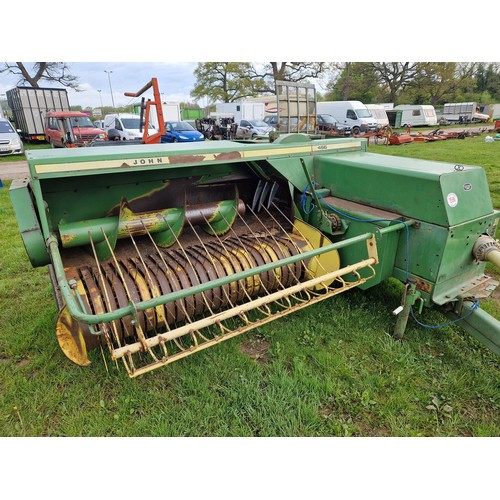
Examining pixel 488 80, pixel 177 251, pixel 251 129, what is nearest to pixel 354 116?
pixel 251 129

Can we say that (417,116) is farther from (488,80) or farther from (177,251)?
(177,251)

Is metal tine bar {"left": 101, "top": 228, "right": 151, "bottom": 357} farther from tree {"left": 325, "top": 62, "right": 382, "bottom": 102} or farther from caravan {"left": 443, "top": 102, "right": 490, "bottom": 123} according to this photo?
tree {"left": 325, "top": 62, "right": 382, "bottom": 102}

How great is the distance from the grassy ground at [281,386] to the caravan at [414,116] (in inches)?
1249

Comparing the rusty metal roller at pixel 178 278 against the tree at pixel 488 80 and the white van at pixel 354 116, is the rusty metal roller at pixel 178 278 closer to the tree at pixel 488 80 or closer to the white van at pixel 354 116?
the white van at pixel 354 116

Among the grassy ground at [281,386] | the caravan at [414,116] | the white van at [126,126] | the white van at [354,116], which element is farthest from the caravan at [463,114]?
the grassy ground at [281,386]

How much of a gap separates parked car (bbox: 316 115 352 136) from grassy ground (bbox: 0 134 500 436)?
18404mm

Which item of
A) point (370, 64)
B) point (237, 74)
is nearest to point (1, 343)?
point (237, 74)

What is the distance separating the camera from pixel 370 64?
3938 cm

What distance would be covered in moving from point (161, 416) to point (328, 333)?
1435 millimetres

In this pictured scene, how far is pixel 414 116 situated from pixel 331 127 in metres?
14.3

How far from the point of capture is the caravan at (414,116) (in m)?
30.3

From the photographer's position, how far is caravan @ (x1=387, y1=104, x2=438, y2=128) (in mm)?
30266

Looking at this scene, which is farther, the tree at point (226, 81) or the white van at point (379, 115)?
the tree at point (226, 81)

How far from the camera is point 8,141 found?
14.2 meters
